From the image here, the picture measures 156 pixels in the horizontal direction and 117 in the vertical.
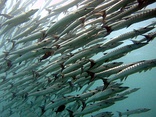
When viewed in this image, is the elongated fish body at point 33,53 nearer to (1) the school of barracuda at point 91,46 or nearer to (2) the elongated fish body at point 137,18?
(1) the school of barracuda at point 91,46

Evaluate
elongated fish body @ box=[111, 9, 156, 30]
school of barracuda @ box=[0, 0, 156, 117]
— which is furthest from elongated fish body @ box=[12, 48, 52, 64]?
elongated fish body @ box=[111, 9, 156, 30]

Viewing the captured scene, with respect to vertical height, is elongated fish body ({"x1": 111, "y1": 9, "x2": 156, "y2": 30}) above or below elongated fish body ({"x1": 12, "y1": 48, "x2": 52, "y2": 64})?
below

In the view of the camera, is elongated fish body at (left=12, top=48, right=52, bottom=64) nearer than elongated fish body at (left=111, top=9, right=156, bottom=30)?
No

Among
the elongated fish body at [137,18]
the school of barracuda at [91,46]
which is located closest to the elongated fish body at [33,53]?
the school of barracuda at [91,46]

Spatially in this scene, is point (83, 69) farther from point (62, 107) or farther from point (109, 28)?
point (109, 28)

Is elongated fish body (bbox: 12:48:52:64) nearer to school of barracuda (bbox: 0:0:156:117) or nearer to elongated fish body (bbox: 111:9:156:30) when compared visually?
school of barracuda (bbox: 0:0:156:117)

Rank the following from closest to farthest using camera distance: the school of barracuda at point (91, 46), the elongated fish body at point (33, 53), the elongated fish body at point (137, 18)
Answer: the elongated fish body at point (137, 18) < the school of barracuda at point (91, 46) < the elongated fish body at point (33, 53)

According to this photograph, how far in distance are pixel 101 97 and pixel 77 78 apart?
1427 mm

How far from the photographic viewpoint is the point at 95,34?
20.6 ft

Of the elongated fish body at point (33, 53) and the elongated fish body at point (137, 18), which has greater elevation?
the elongated fish body at point (33, 53)

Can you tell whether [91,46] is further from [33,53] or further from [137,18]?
[137,18]

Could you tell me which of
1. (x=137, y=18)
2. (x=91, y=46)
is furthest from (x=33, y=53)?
(x=137, y=18)

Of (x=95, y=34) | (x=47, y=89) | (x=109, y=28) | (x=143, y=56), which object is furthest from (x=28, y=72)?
(x=143, y=56)

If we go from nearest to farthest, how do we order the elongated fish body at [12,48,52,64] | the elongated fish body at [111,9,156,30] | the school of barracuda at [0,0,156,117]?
the elongated fish body at [111,9,156,30]
the school of barracuda at [0,0,156,117]
the elongated fish body at [12,48,52,64]
